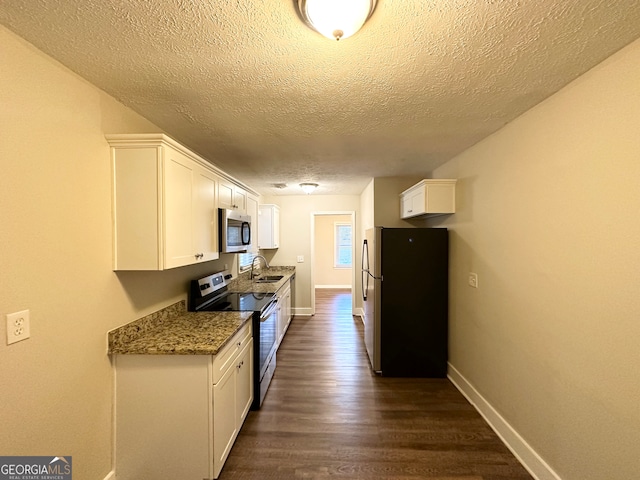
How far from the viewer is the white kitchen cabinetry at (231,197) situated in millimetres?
2532

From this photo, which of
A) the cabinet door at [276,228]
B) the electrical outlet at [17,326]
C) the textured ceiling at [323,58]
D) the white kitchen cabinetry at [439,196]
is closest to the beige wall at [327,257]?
the cabinet door at [276,228]

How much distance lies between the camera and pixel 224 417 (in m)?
1.78

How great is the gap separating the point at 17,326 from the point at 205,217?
1.24 metres

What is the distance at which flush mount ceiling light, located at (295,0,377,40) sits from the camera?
940 millimetres

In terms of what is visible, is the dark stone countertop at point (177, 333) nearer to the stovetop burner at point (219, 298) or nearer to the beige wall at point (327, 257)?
the stovetop burner at point (219, 298)

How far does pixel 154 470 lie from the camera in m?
1.61

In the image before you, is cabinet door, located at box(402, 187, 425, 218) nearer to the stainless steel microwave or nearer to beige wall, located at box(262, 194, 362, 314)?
beige wall, located at box(262, 194, 362, 314)

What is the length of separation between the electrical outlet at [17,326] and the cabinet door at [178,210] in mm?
624

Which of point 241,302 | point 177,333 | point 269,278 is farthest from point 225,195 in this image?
point 269,278

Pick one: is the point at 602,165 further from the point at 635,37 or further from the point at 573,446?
the point at 573,446

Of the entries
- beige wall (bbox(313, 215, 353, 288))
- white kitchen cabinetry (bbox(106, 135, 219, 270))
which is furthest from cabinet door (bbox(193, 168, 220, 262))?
beige wall (bbox(313, 215, 353, 288))

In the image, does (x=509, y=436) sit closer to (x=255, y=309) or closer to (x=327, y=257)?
(x=255, y=309)

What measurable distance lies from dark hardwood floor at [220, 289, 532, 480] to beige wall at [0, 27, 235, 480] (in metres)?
1.03

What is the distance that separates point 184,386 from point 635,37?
2867 millimetres
